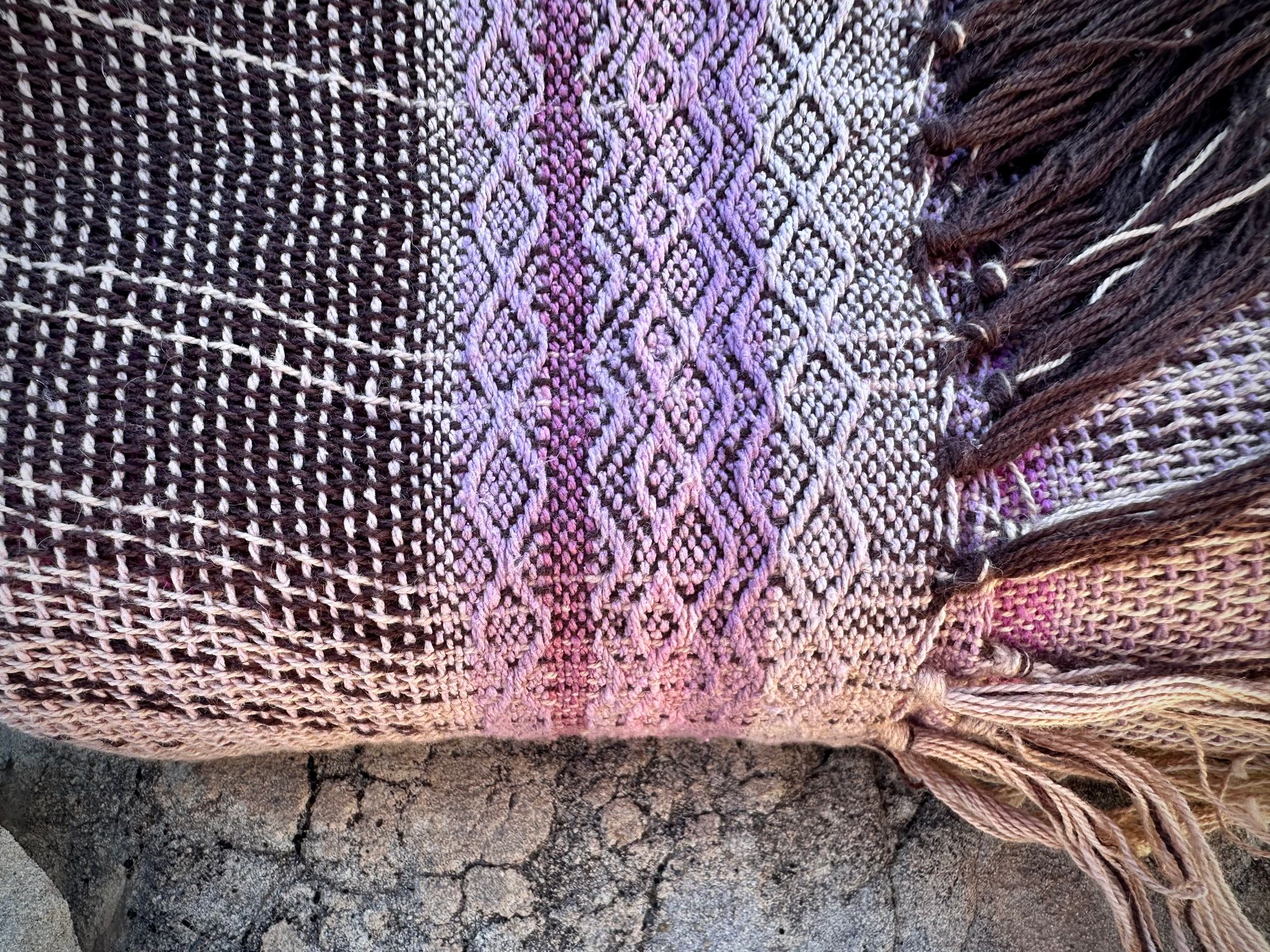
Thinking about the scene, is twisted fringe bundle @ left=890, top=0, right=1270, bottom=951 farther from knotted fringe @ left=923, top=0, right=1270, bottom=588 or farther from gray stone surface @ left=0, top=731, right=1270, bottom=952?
gray stone surface @ left=0, top=731, right=1270, bottom=952

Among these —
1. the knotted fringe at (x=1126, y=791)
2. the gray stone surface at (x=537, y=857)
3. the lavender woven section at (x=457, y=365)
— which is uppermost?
the lavender woven section at (x=457, y=365)

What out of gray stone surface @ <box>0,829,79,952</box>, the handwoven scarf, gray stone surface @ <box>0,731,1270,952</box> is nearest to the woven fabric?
the handwoven scarf

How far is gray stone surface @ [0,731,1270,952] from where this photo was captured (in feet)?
2.04

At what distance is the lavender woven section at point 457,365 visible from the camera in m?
0.49

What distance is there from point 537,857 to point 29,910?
Answer: 33 centimetres

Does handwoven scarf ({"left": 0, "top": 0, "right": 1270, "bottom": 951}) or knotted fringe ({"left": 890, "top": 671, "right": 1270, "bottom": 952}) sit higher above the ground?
handwoven scarf ({"left": 0, "top": 0, "right": 1270, "bottom": 951})

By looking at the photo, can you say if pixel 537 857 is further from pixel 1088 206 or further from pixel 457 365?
pixel 1088 206

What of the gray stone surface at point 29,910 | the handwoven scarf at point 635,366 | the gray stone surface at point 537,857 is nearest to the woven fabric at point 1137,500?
the handwoven scarf at point 635,366

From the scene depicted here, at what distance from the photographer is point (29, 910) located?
60 cm

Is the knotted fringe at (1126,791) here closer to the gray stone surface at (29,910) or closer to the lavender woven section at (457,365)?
the lavender woven section at (457,365)

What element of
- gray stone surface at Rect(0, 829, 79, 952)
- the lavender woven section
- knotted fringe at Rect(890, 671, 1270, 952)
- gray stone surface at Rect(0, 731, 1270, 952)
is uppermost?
the lavender woven section

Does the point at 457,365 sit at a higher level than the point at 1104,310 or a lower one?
lower

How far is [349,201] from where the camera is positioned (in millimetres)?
523

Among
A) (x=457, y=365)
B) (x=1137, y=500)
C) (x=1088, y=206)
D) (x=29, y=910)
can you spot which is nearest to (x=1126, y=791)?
(x=1137, y=500)
